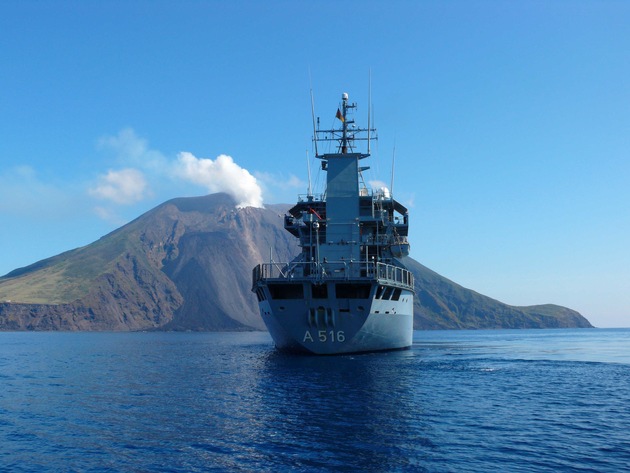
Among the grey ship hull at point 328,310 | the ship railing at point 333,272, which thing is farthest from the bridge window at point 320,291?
the ship railing at point 333,272

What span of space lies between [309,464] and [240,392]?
16809 mm

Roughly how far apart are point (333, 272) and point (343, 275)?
164 cm

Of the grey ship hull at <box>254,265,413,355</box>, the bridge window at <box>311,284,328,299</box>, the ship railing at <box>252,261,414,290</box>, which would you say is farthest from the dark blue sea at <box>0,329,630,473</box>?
the ship railing at <box>252,261,414,290</box>

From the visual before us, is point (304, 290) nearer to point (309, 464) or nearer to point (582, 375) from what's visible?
point (582, 375)

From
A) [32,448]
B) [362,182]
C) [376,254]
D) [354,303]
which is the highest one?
[362,182]

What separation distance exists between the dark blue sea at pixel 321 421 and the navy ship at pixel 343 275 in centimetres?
514

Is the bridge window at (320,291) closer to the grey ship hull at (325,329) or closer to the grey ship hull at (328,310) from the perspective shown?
the grey ship hull at (328,310)

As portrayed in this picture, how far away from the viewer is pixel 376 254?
2472 inches

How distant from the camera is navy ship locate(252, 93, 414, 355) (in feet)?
162

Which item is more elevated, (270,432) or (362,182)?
(362,182)

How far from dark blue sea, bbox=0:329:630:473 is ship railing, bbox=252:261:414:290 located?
7.77m

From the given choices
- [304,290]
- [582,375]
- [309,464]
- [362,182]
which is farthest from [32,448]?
[362,182]

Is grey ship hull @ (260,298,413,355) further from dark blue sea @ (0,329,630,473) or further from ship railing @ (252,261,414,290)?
dark blue sea @ (0,329,630,473)

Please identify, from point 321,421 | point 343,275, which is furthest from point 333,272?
point 321,421
